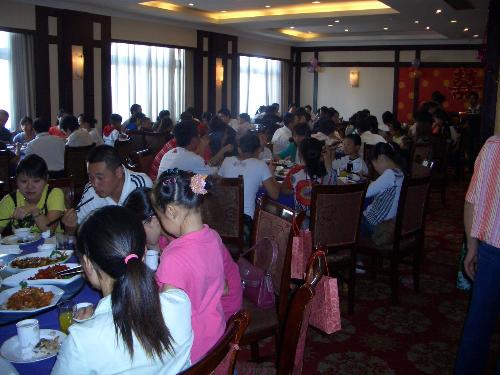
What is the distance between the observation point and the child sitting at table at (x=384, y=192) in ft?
12.0

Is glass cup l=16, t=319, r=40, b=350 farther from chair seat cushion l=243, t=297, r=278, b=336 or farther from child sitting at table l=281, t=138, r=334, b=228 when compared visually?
child sitting at table l=281, t=138, r=334, b=228

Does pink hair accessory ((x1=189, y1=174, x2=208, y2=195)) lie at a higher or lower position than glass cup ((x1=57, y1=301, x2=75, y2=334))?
higher

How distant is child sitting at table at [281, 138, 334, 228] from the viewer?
3668 millimetres

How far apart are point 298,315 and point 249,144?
2.56 metres

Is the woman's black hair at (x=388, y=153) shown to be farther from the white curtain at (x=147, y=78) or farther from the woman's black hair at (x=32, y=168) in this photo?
the white curtain at (x=147, y=78)

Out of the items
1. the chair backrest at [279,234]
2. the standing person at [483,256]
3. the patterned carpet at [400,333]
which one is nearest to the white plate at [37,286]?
the chair backrest at [279,234]

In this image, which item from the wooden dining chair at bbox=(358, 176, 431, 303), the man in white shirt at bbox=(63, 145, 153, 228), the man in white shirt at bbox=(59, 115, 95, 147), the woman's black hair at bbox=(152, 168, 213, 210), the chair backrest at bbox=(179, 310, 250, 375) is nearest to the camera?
the chair backrest at bbox=(179, 310, 250, 375)

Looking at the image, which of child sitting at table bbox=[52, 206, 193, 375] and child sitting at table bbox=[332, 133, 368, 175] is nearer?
child sitting at table bbox=[52, 206, 193, 375]

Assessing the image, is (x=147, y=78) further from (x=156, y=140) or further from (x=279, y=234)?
(x=279, y=234)

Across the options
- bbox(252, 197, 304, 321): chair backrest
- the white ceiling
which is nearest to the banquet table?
bbox(252, 197, 304, 321): chair backrest

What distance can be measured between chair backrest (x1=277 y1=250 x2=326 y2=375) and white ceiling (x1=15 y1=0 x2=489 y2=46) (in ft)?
21.9

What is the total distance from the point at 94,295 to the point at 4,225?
1.19 m

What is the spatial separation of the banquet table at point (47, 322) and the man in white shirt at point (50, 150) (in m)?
3.70

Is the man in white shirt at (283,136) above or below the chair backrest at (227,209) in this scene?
above
